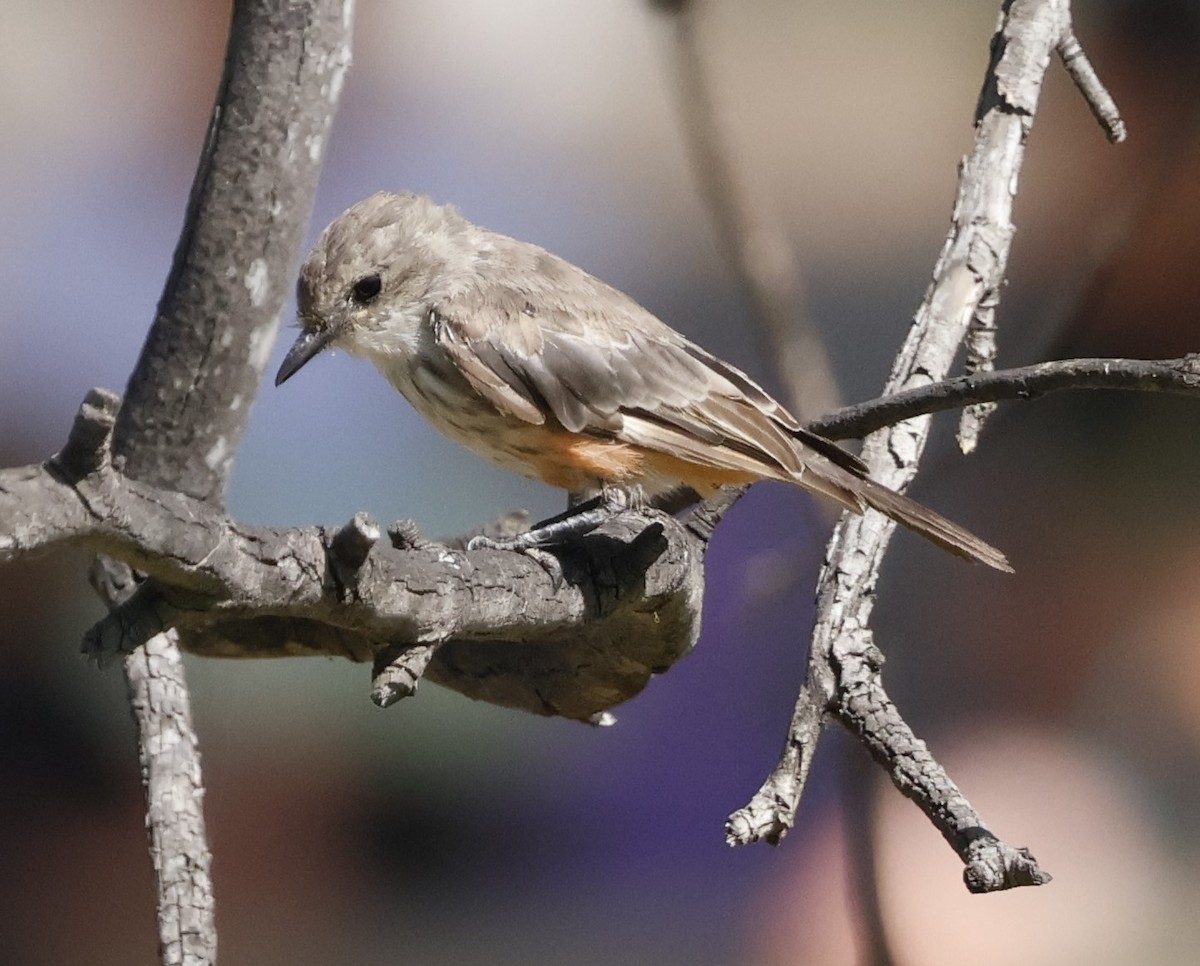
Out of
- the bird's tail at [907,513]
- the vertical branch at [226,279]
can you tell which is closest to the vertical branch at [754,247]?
the bird's tail at [907,513]

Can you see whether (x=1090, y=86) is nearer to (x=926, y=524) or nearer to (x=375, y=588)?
Result: (x=926, y=524)

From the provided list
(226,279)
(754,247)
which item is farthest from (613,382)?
(754,247)

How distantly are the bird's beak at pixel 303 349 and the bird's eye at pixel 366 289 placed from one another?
A: 0.23 feet

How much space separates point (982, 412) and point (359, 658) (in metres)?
0.99

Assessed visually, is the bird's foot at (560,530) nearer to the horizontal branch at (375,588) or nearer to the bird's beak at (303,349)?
the horizontal branch at (375,588)

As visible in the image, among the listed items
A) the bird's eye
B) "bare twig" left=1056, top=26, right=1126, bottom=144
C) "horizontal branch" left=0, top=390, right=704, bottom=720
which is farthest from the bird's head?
"bare twig" left=1056, top=26, right=1126, bottom=144

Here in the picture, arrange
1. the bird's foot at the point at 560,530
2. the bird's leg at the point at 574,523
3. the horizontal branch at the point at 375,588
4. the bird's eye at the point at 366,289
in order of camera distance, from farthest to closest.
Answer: the bird's eye at the point at 366,289, the bird's leg at the point at 574,523, the bird's foot at the point at 560,530, the horizontal branch at the point at 375,588

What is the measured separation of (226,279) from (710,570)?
4.44ft

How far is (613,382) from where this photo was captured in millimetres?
2061

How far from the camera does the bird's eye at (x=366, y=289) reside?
2088mm

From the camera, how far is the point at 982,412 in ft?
5.86

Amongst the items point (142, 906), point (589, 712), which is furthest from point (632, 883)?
point (142, 906)

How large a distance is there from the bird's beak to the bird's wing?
0.62 ft

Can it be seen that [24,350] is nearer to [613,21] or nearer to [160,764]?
[160,764]
